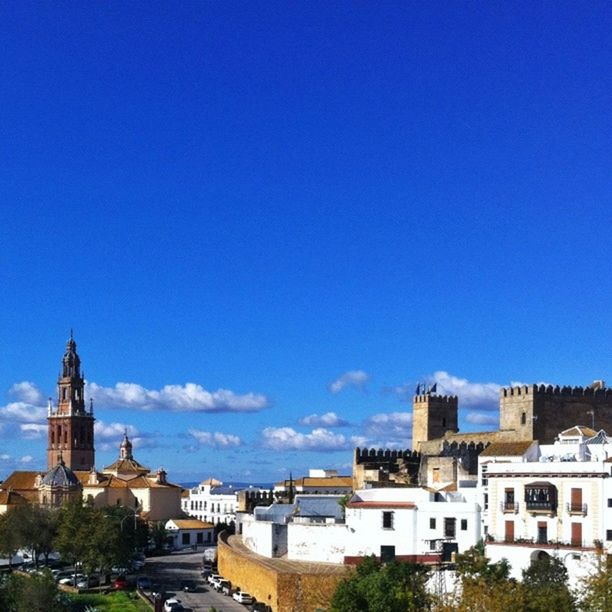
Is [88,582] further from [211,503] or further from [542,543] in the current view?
[211,503]

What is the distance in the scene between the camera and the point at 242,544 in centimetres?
6588

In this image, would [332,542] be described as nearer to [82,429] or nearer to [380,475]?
[380,475]

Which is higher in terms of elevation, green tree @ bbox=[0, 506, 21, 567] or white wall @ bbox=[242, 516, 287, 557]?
white wall @ bbox=[242, 516, 287, 557]

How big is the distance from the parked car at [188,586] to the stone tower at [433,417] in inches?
736

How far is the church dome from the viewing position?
97562 mm

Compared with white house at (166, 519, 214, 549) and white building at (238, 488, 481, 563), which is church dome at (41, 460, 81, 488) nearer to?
white house at (166, 519, 214, 549)

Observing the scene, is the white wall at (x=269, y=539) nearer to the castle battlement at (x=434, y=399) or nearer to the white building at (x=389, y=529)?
the white building at (x=389, y=529)

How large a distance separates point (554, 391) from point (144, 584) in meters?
27.0

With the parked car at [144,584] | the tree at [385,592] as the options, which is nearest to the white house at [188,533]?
the parked car at [144,584]

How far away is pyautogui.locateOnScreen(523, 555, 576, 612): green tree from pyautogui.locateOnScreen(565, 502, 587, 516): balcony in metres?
2.10

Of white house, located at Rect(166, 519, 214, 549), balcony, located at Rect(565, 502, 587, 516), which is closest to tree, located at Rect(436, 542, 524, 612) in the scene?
balcony, located at Rect(565, 502, 587, 516)

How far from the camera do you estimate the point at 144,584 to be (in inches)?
2475

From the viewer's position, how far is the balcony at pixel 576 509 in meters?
44.0

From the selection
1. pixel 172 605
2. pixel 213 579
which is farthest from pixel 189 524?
pixel 172 605
